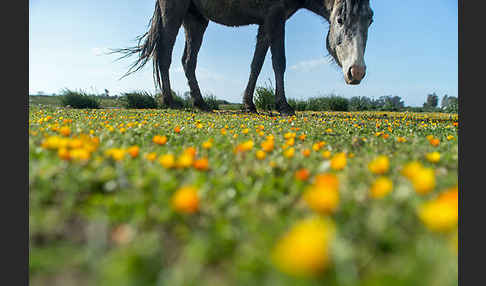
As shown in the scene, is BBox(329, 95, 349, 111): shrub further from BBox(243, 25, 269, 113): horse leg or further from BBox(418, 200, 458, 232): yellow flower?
BBox(418, 200, 458, 232): yellow flower

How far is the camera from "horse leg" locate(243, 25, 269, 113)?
6161 millimetres

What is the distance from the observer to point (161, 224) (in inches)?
31.1

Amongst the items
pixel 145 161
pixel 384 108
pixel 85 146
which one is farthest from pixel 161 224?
pixel 384 108

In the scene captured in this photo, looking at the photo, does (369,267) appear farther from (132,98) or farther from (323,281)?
(132,98)

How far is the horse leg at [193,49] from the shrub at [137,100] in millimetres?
3992

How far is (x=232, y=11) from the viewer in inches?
227

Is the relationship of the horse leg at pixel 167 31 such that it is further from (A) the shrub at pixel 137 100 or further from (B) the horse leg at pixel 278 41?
(A) the shrub at pixel 137 100

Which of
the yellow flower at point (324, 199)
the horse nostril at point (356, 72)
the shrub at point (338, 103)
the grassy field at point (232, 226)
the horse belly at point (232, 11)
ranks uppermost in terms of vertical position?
the horse belly at point (232, 11)

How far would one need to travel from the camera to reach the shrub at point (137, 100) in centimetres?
1023

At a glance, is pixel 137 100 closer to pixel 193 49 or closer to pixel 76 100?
pixel 76 100

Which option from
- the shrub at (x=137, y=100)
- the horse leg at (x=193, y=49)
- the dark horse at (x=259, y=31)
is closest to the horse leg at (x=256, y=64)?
the dark horse at (x=259, y=31)

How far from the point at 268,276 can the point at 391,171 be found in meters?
1.00

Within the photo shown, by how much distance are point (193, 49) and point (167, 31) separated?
2.70 ft

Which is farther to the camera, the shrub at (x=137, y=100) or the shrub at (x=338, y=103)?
the shrub at (x=338, y=103)
